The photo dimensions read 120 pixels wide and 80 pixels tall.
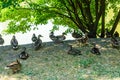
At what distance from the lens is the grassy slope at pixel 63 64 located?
15453mm

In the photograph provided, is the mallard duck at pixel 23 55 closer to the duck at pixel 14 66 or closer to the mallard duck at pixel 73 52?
the duck at pixel 14 66

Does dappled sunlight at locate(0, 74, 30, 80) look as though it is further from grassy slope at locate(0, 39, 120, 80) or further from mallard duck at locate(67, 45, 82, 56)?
mallard duck at locate(67, 45, 82, 56)

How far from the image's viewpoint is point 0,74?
52.4 feet

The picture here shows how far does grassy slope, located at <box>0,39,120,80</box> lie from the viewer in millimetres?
15453

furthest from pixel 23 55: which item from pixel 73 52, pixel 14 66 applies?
pixel 73 52

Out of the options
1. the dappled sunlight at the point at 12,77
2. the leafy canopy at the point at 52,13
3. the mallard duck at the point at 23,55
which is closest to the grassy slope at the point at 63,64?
the dappled sunlight at the point at 12,77

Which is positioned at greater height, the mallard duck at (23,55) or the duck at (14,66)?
the duck at (14,66)

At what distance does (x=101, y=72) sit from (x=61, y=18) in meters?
7.89

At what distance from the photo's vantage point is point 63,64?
16.7m

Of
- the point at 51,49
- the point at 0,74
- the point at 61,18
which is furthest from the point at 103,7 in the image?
the point at 0,74

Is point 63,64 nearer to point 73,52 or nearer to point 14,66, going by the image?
point 73,52

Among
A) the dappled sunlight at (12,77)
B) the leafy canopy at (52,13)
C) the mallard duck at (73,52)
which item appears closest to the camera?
the dappled sunlight at (12,77)

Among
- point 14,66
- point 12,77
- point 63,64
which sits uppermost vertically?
point 14,66

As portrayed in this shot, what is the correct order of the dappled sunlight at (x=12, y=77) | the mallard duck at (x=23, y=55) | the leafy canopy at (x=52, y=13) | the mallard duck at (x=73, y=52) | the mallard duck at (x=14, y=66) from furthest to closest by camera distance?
the leafy canopy at (x=52, y=13)
the mallard duck at (x=73, y=52)
the mallard duck at (x=23, y=55)
the mallard duck at (x=14, y=66)
the dappled sunlight at (x=12, y=77)
